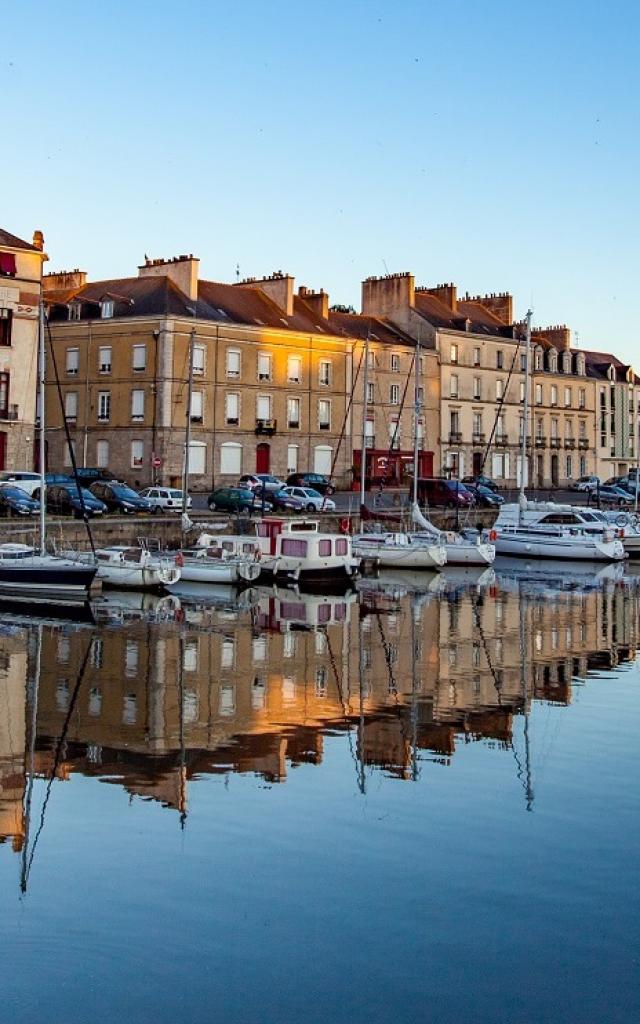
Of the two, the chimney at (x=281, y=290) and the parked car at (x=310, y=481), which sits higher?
the chimney at (x=281, y=290)

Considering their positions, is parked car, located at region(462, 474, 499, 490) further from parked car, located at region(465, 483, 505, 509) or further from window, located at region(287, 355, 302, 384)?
window, located at region(287, 355, 302, 384)

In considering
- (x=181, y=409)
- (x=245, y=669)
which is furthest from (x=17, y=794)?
(x=181, y=409)

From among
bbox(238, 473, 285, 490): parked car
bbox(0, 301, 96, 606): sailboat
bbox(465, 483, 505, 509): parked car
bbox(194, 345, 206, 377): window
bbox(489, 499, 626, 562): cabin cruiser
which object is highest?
bbox(194, 345, 206, 377): window

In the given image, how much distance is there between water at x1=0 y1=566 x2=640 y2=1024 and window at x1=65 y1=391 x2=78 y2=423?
4191cm

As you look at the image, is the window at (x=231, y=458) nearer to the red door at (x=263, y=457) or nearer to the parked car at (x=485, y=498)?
the red door at (x=263, y=457)

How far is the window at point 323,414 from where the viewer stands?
70625 mm

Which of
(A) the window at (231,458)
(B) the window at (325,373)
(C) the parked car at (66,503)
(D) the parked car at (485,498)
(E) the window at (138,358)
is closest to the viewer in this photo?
(C) the parked car at (66,503)

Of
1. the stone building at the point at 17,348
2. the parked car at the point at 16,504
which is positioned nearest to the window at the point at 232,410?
the stone building at the point at 17,348

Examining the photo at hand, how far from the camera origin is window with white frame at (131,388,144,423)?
63.8 metres

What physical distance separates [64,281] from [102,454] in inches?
521

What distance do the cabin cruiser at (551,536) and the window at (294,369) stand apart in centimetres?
1673

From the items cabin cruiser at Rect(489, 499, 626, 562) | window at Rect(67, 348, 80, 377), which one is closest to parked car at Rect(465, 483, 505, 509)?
cabin cruiser at Rect(489, 499, 626, 562)

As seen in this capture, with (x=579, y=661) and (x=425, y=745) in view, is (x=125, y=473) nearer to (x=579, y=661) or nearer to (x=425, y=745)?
(x=579, y=661)

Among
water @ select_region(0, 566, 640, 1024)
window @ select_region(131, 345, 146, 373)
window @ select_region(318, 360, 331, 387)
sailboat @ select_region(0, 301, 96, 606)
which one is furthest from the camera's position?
window @ select_region(318, 360, 331, 387)
